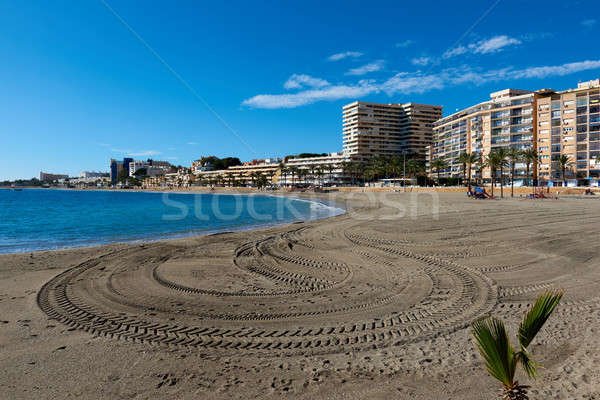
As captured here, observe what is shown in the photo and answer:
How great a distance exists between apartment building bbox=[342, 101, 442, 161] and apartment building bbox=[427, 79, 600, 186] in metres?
47.7

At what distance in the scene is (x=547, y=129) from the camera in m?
83.5

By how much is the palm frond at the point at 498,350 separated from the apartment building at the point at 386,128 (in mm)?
146253

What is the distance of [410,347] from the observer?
5.18 metres

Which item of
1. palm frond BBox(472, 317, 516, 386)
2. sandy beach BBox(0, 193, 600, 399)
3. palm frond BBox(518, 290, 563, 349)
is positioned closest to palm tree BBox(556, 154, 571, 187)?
sandy beach BBox(0, 193, 600, 399)

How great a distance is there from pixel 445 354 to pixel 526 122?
4061 inches

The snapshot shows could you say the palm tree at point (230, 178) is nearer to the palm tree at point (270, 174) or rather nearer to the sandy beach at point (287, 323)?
the palm tree at point (270, 174)

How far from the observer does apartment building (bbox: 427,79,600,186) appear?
3031 inches

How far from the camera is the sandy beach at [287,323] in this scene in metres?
4.30

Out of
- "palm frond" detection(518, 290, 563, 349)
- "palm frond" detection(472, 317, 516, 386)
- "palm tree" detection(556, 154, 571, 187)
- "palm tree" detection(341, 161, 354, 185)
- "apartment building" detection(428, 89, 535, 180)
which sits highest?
"apartment building" detection(428, 89, 535, 180)

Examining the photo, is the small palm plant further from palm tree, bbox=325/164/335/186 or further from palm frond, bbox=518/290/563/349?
palm tree, bbox=325/164/335/186

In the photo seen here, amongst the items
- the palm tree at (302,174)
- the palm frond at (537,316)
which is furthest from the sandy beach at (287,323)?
the palm tree at (302,174)

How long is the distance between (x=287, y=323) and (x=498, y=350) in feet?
14.4

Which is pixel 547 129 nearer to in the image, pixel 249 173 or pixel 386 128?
pixel 386 128

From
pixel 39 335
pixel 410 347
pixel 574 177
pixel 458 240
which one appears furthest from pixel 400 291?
pixel 574 177
